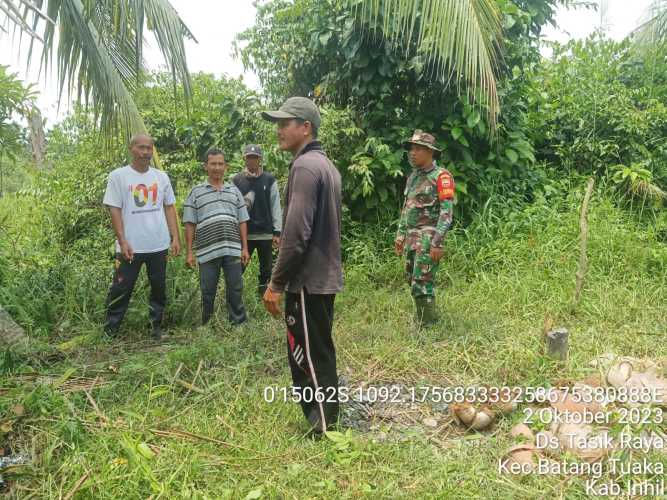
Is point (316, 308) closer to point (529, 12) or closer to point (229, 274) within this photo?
point (229, 274)

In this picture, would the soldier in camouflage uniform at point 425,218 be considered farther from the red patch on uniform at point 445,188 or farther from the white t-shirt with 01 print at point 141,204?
the white t-shirt with 01 print at point 141,204

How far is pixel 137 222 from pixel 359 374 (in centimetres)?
209

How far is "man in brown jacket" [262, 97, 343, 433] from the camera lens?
262 centimetres

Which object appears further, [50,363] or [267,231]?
[267,231]

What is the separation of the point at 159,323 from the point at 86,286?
1.05m

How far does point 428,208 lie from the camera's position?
4238mm

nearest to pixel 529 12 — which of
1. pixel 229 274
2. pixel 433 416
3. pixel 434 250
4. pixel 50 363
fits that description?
pixel 434 250

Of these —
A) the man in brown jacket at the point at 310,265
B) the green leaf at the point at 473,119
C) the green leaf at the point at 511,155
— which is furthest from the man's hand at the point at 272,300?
the green leaf at the point at 511,155

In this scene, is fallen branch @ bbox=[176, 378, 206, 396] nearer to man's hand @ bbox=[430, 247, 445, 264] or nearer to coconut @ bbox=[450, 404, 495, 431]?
coconut @ bbox=[450, 404, 495, 431]

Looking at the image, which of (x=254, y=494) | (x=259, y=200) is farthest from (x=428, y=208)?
(x=254, y=494)

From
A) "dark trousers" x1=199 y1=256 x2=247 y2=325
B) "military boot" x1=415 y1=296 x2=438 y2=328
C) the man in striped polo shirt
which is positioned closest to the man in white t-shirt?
the man in striped polo shirt

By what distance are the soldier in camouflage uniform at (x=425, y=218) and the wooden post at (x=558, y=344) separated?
98 centimetres

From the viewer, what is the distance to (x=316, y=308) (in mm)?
2725

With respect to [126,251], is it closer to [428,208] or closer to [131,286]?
[131,286]
